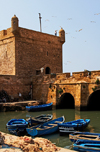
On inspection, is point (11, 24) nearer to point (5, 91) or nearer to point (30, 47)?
point (30, 47)

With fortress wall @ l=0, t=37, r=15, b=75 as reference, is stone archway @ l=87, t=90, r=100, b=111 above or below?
below

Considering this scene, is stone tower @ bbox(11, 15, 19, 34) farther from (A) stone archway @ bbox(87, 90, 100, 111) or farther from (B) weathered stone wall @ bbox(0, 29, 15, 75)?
(A) stone archway @ bbox(87, 90, 100, 111)

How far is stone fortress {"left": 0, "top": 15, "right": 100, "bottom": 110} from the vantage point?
19656mm

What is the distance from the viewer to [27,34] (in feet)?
81.5

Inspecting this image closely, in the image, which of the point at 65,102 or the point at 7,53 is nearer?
the point at 65,102

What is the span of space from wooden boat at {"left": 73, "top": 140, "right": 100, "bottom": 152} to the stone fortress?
10560mm

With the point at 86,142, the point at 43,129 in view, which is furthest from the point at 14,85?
the point at 86,142

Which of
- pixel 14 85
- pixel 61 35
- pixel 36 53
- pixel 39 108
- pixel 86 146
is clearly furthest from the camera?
pixel 61 35

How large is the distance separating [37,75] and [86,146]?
53.6 ft

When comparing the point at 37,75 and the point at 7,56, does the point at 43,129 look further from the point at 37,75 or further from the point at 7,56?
the point at 7,56

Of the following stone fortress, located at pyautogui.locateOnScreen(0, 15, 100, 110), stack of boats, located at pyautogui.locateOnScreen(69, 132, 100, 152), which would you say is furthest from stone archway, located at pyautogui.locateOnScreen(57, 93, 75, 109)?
stack of boats, located at pyautogui.locateOnScreen(69, 132, 100, 152)

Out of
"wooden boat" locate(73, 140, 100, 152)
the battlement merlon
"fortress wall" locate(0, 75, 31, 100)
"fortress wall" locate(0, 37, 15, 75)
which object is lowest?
"wooden boat" locate(73, 140, 100, 152)

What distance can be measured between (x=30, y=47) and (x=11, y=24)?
3832mm

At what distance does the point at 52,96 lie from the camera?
2217cm
